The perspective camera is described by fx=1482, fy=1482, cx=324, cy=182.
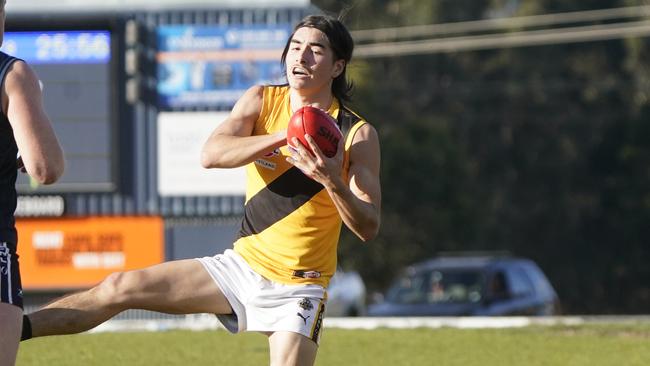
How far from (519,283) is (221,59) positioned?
5.56 meters

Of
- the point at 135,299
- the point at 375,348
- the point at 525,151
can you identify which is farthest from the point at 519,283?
the point at 525,151

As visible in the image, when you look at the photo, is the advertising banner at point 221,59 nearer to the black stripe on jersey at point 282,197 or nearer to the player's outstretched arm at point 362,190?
the black stripe on jersey at point 282,197

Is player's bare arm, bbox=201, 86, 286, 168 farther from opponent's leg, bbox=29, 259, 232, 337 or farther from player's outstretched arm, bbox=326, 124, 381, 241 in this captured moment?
opponent's leg, bbox=29, 259, 232, 337

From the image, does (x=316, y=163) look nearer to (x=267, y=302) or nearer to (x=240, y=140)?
(x=240, y=140)

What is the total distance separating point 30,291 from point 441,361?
1029cm

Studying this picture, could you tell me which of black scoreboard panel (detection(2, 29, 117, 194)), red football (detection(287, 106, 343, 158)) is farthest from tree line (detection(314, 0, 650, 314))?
red football (detection(287, 106, 343, 158))

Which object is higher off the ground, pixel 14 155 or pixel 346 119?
pixel 14 155

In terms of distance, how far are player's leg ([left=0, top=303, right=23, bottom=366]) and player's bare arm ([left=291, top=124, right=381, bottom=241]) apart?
154cm

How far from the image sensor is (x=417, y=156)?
2090 inches

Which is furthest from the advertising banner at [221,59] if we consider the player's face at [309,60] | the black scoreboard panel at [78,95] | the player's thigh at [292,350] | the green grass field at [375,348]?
the player's thigh at [292,350]

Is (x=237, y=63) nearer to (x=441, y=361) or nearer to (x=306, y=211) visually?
(x=441, y=361)

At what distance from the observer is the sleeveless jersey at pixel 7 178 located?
5.74 metres

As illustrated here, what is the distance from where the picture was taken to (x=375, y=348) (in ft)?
37.2

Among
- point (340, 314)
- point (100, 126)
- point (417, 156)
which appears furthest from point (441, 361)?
point (417, 156)
